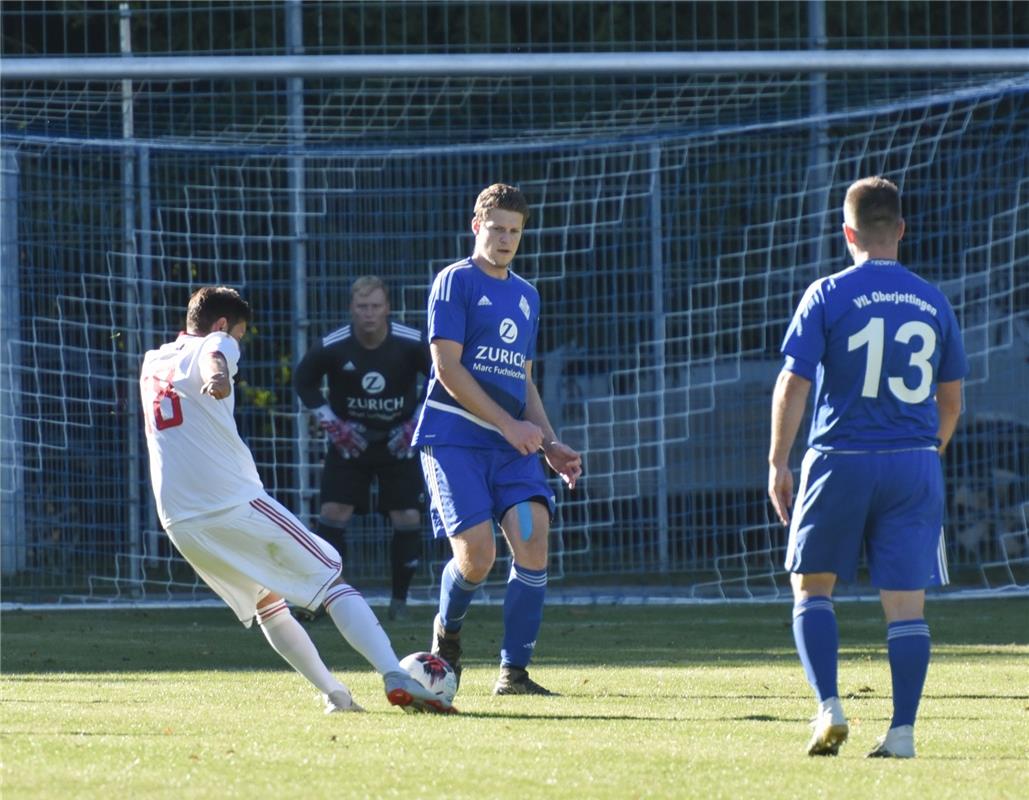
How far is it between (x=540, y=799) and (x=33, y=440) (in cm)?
969

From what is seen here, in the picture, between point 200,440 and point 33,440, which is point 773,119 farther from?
point 200,440

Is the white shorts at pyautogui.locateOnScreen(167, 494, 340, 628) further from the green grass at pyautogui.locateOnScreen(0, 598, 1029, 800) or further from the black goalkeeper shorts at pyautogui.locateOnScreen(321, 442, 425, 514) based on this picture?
the black goalkeeper shorts at pyautogui.locateOnScreen(321, 442, 425, 514)

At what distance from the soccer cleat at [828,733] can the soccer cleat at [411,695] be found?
1536 mm

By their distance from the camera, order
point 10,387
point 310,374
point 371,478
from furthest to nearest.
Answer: point 10,387, point 371,478, point 310,374

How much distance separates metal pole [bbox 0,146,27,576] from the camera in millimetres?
13227

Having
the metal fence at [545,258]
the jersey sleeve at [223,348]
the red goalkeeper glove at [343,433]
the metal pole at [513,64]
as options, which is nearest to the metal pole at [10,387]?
the metal fence at [545,258]

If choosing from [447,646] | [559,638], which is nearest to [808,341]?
→ [447,646]

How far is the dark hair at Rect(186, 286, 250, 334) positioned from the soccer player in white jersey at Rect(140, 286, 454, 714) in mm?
27

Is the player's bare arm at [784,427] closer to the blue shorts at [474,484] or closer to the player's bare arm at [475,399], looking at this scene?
the player's bare arm at [475,399]

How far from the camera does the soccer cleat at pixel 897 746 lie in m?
5.42

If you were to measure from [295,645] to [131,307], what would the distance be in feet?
24.3

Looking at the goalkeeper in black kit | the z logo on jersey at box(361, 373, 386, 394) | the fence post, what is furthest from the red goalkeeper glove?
the fence post

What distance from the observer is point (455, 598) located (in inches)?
289

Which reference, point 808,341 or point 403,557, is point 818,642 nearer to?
point 808,341
